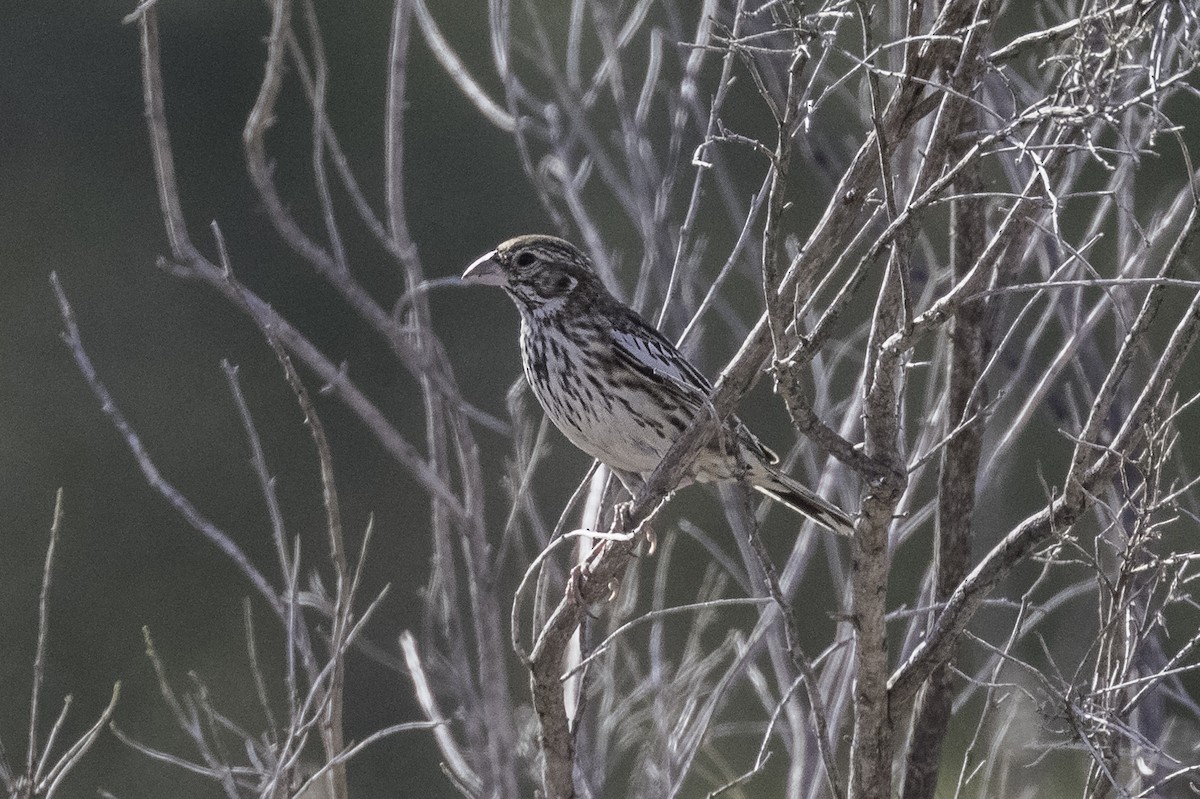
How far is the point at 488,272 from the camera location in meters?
4.72

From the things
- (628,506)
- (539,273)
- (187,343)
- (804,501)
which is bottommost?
(187,343)

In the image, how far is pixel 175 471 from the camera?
14.2 m

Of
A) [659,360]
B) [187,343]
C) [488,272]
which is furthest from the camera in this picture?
[187,343]

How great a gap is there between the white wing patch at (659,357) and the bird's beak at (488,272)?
0.37 meters

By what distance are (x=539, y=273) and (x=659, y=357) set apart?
1.62 ft

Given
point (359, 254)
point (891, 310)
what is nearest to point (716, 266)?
point (359, 254)

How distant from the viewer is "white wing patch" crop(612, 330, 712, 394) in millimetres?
4297

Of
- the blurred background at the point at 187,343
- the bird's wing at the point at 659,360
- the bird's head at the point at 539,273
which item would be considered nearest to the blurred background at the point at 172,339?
the blurred background at the point at 187,343

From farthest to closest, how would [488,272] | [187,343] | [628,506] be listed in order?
[187,343]
[488,272]
[628,506]

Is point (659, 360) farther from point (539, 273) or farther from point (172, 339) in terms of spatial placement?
point (172, 339)

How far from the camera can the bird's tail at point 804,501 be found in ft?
13.9

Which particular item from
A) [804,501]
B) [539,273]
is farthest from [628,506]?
[539,273]

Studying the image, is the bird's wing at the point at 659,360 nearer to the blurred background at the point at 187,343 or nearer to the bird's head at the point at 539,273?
the bird's head at the point at 539,273

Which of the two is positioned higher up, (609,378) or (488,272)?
(488,272)
